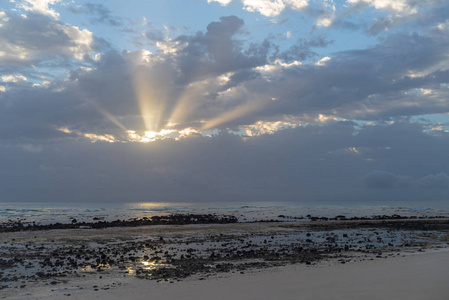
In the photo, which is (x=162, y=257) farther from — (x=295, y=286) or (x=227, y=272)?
(x=295, y=286)

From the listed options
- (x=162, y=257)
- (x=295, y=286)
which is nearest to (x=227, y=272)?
(x=295, y=286)

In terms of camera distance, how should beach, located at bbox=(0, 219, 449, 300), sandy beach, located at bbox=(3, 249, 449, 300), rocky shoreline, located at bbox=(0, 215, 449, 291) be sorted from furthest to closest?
rocky shoreline, located at bbox=(0, 215, 449, 291)
beach, located at bbox=(0, 219, 449, 300)
sandy beach, located at bbox=(3, 249, 449, 300)

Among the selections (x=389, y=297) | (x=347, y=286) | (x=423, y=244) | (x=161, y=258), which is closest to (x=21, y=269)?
(x=161, y=258)

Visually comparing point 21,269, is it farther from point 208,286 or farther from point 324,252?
point 324,252

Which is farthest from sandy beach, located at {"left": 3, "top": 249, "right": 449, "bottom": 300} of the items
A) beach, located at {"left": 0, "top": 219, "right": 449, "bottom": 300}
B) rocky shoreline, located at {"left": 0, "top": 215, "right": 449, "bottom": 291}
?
rocky shoreline, located at {"left": 0, "top": 215, "right": 449, "bottom": 291}

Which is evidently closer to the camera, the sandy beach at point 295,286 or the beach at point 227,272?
the sandy beach at point 295,286

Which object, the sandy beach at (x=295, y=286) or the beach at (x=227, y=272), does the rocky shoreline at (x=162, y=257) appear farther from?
the sandy beach at (x=295, y=286)

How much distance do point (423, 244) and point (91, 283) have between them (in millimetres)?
30369

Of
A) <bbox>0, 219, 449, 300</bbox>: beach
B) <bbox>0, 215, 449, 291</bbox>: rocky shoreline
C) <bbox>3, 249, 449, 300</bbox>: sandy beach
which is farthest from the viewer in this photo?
<bbox>0, 215, 449, 291</bbox>: rocky shoreline

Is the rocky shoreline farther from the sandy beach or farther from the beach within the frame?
the sandy beach

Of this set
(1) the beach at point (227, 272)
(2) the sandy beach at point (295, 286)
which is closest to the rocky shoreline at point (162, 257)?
(1) the beach at point (227, 272)

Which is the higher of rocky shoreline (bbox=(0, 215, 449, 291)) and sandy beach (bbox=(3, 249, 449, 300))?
sandy beach (bbox=(3, 249, 449, 300))

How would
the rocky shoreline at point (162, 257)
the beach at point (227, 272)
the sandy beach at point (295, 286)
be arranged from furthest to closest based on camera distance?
the rocky shoreline at point (162, 257) < the beach at point (227, 272) < the sandy beach at point (295, 286)

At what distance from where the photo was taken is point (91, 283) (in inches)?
739
